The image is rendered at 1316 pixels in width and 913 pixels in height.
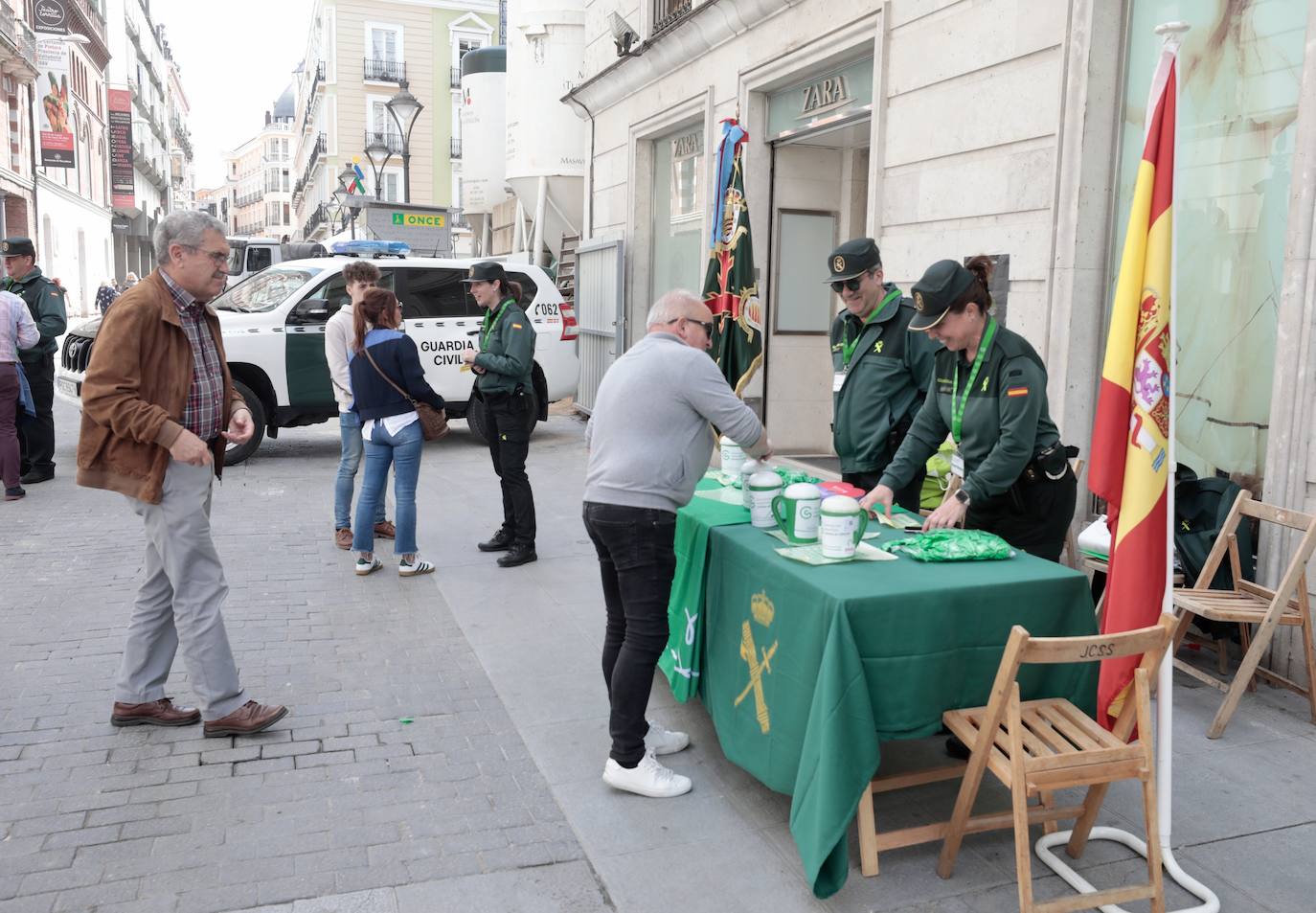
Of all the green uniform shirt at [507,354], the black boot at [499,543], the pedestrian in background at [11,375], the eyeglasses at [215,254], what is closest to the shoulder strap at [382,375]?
the green uniform shirt at [507,354]

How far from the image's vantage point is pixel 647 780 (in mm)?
3525

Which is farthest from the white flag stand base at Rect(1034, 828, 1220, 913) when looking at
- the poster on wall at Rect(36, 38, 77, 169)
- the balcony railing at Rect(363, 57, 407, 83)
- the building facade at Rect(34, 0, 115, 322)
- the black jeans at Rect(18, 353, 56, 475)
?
the balcony railing at Rect(363, 57, 407, 83)

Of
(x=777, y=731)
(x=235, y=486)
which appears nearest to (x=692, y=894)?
(x=777, y=731)

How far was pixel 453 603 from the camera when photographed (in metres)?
5.78

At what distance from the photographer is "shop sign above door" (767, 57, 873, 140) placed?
312 inches

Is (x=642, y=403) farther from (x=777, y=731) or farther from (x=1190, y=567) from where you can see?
(x=1190, y=567)

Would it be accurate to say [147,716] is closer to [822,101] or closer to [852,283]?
[852,283]

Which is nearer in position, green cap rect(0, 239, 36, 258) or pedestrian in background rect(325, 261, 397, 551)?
pedestrian in background rect(325, 261, 397, 551)

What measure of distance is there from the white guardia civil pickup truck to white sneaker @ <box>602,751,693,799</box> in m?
6.15

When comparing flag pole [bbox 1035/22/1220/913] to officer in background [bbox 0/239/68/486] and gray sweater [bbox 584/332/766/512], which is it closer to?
gray sweater [bbox 584/332/766/512]

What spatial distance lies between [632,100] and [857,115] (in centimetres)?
481

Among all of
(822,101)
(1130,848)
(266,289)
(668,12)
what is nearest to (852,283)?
(1130,848)

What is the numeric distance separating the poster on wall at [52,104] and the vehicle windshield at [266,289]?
2933 cm

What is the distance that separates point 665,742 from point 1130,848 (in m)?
1.61
